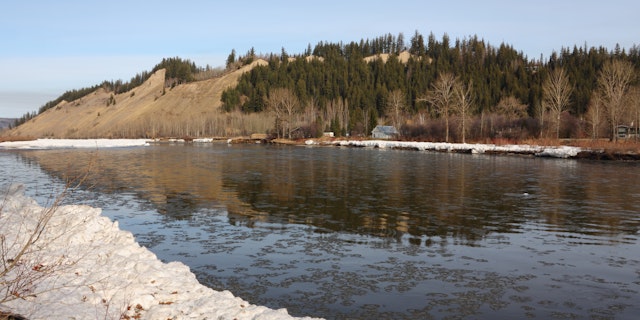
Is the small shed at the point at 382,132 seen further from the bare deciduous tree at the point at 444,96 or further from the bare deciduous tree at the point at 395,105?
the bare deciduous tree at the point at 444,96

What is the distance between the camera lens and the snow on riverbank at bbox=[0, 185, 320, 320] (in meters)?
7.72

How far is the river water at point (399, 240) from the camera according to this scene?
9.85 m

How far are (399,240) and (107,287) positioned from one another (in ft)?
28.6

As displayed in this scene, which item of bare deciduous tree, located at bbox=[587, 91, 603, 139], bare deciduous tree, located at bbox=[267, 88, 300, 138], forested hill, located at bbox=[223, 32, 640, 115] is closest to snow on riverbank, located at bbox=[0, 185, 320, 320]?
bare deciduous tree, located at bbox=[587, 91, 603, 139]

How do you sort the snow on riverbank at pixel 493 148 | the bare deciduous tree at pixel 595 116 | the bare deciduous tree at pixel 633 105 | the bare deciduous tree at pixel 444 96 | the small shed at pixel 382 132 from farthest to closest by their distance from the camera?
the small shed at pixel 382 132
the bare deciduous tree at pixel 444 96
the bare deciduous tree at pixel 633 105
the bare deciduous tree at pixel 595 116
the snow on riverbank at pixel 493 148

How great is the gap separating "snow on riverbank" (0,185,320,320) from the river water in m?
1.01

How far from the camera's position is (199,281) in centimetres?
1086

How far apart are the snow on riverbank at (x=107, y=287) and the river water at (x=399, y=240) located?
101 cm

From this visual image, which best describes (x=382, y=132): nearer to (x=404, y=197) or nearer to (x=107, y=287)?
(x=404, y=197)

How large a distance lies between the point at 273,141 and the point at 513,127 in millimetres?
50013

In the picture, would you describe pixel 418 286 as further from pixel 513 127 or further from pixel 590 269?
pixel 513 127

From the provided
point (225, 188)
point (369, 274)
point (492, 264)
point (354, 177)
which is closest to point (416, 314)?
point (369, 274)

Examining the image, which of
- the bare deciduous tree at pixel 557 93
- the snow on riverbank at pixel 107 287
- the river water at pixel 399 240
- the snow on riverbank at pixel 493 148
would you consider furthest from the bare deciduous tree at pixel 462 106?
the snow on riverbank at pixel 107 287

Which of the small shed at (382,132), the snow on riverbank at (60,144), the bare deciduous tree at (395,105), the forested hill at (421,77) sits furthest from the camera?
the forested hill at (421,77)
